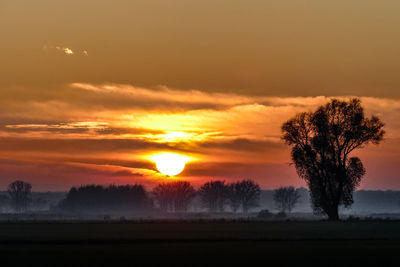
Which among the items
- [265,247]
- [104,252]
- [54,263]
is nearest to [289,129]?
[265,247]

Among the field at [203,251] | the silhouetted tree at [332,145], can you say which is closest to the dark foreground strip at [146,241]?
the field at [203,251]

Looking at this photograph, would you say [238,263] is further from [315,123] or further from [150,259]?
[315,123]

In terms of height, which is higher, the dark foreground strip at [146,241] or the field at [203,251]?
the dark foreground strip at [146,241]

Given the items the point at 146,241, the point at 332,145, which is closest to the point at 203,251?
the point at 146,241

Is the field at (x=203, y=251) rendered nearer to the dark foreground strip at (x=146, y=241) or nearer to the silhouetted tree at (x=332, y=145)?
the dark foreground strip at (x=146, y=241)

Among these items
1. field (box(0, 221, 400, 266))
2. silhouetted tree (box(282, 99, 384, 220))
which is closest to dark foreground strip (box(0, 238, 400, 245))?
field (box(0, 221, 400, 266))

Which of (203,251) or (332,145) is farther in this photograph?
(332,145)

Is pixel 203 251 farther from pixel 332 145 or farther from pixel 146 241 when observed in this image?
pixel 332 145

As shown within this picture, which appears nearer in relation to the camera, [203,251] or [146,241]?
[203,251]

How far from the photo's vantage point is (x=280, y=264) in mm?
35250

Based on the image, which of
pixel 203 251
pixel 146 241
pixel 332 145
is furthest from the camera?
pixel 332 145

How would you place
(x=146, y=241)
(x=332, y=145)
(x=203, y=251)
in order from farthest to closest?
1. (x=332, y=145)
2. (x=146, y=241)
3. (x=203, y=251)

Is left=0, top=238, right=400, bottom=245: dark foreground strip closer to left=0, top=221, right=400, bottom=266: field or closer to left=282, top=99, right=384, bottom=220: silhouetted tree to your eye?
left=0, top=221, right=400, bottom=266: field

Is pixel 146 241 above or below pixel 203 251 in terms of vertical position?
above
